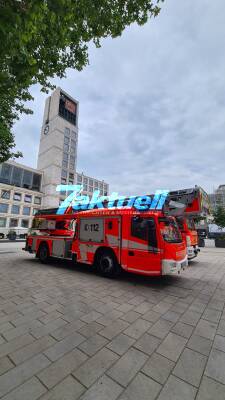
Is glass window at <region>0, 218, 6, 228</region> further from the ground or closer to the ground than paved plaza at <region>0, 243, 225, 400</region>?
further from the ground

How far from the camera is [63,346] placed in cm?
284

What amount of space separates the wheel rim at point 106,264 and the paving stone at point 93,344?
3.76 meters

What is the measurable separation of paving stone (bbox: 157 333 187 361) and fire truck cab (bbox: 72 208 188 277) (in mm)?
2498

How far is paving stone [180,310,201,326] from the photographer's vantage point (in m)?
3.77

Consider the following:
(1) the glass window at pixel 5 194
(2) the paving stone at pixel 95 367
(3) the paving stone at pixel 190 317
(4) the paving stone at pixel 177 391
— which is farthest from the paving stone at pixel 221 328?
(1) the glass window at pixel 5 194

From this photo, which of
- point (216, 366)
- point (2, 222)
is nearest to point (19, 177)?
point (2, 222)

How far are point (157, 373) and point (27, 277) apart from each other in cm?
588

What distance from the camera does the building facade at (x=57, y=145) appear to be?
187 ft

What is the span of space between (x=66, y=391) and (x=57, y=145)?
6337 centimetres

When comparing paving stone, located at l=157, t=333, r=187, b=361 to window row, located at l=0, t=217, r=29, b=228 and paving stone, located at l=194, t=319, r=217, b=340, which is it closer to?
paving stone, located at l=194, t=319, r=217, b=340

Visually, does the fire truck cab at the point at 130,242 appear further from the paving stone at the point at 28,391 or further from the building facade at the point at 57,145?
the building facade at the point at 57,145

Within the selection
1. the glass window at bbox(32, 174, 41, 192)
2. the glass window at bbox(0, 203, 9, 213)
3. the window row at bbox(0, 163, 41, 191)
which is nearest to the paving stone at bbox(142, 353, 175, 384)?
the glass window at bbox(0, 203, 9, 213)

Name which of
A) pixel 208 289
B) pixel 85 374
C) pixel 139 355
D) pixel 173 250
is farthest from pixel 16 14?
pixel 208 289

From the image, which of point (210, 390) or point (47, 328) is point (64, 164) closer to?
point (47, 328)
